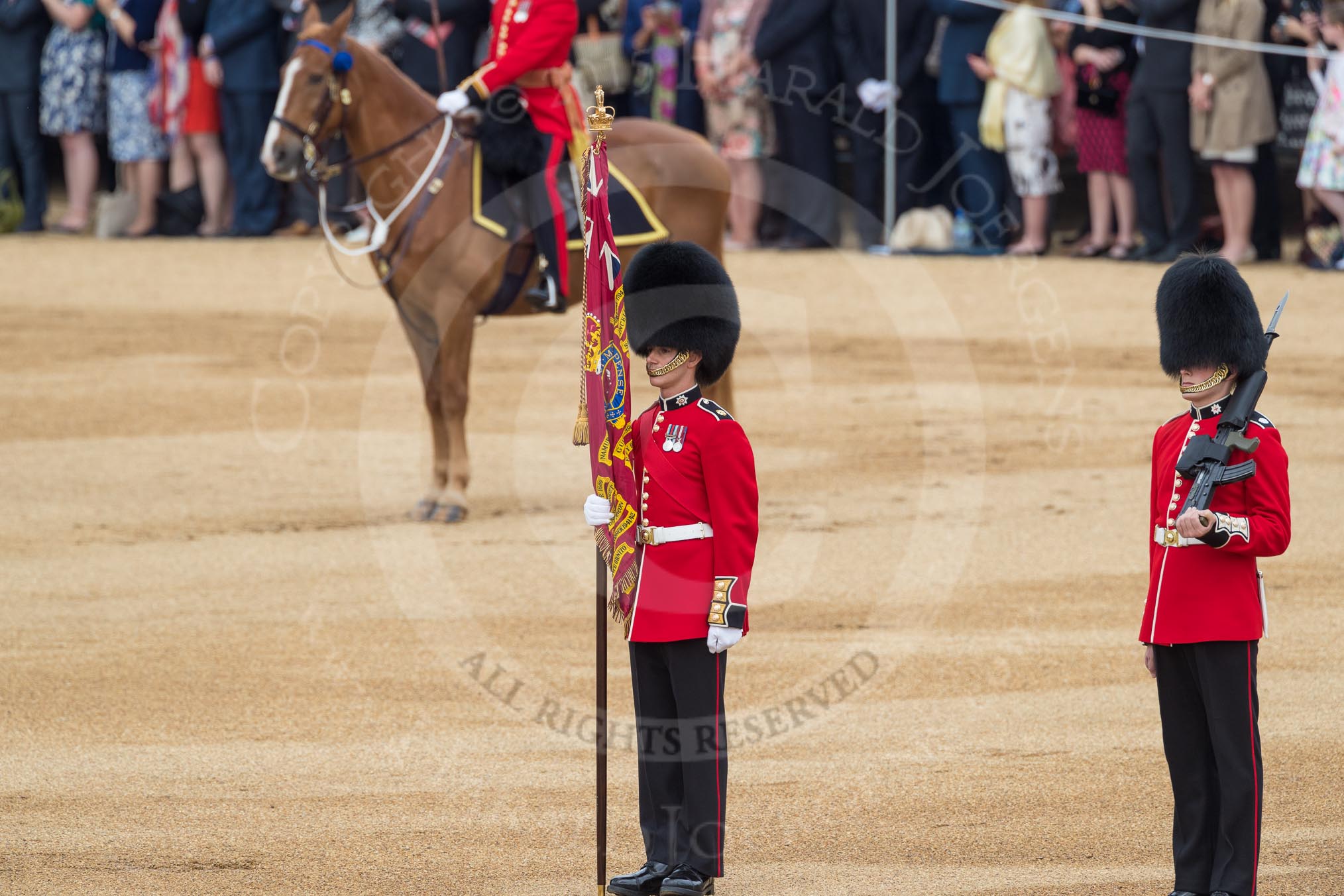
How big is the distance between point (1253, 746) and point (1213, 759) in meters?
Result: 0.11

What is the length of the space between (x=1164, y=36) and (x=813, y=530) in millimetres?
6179

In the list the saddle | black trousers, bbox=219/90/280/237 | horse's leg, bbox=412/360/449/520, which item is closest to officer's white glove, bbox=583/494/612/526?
horse's leg, bbox=412/360/449/520

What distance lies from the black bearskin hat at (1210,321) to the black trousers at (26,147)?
47.5 ft

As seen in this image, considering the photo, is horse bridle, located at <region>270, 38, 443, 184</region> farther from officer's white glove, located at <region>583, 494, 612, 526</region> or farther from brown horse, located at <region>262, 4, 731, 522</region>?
officer's white glove, located at <region>583, 494, 612, 526</region>

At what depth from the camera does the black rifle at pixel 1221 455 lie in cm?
407

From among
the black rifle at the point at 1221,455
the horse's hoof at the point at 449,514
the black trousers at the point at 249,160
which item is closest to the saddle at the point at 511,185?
the horse's hoof at the point at 449,514

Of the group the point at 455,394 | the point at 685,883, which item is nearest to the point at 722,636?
the point at 685,883

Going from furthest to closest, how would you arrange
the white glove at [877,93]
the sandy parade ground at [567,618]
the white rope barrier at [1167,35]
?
the white glove at [877,93] < the white rope barrier at [1167,35] < the sandy parade ground at [567,618]

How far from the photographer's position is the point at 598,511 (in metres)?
4.38

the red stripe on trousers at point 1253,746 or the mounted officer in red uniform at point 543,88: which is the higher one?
the mounted officer in red uniform at point 543,88

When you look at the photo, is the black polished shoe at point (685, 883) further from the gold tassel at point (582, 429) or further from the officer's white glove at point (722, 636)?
the gold tassel at point (582, 429)

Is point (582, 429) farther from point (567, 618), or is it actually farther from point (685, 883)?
point (567, 618)

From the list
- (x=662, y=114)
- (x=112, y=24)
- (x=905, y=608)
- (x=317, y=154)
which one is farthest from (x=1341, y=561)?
(x=112, y=24)

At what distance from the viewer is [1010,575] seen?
7.43m
